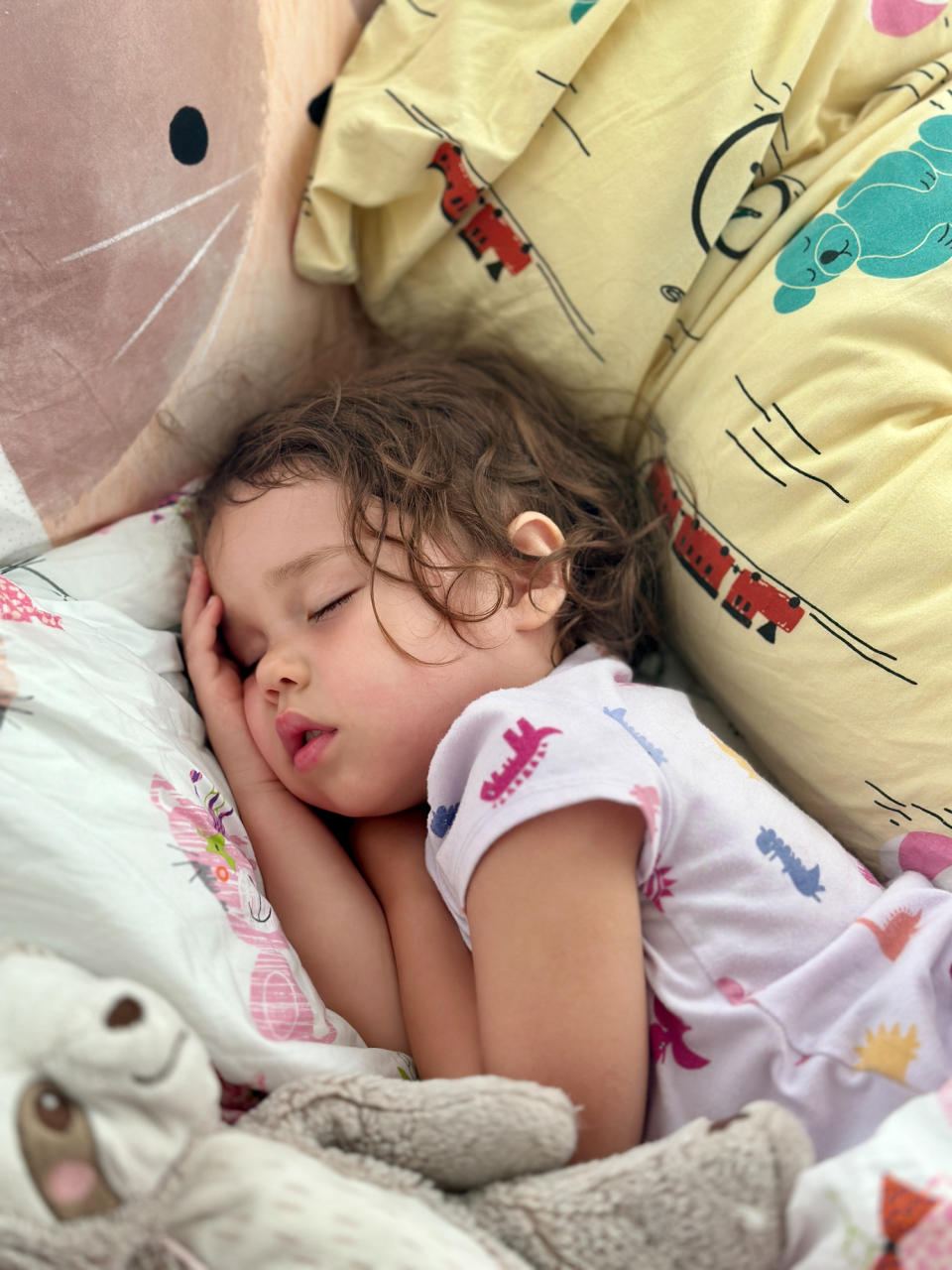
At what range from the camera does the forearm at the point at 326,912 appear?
0.90 m

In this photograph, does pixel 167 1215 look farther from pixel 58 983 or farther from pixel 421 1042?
pixel 421 1042

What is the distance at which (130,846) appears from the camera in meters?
0.75

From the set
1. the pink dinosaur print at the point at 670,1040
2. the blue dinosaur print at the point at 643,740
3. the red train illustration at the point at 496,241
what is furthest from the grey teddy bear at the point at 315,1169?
the red train illustration at the point at 496,241

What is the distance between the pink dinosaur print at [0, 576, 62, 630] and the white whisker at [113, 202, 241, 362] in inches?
10.3

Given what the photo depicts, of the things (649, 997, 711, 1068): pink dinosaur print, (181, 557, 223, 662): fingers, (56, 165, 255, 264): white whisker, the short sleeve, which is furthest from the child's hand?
(649, 997, 711, 1068): pink dinosaur print

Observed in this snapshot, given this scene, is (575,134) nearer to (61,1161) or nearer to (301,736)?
(301,736)

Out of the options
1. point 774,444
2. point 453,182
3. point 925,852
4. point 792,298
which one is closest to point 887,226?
point 792,298

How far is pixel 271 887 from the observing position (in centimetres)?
95

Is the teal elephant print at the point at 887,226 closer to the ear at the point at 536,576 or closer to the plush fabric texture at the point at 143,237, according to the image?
the ear at the point at 536,576

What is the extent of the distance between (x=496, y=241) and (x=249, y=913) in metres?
0.75

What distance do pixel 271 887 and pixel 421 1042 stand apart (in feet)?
0.67

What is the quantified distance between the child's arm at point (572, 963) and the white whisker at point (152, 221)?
643 millimetres

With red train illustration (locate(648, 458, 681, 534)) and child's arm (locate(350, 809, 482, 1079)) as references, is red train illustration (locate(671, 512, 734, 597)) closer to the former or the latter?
red train illustration (locate(648, 458, 681, 534))

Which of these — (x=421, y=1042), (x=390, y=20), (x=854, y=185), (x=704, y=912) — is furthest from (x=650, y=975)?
(x=390, y=20)
